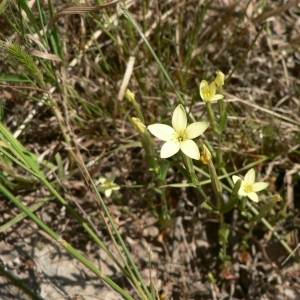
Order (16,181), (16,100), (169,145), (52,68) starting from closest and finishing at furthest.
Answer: (169,145), (52,68), (16,181), (16,100)

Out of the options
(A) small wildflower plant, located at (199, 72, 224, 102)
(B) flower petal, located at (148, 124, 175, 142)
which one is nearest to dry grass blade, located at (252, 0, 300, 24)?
(A) small wildflower plant, located at (199, 72, 224, 102)

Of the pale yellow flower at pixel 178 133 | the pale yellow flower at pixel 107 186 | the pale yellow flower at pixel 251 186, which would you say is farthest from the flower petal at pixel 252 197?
the pale yellow flower at pixel 107 186

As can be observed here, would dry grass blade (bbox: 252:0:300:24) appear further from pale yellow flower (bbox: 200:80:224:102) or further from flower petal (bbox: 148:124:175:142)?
flower petal (bbox: 148:124:175:142)

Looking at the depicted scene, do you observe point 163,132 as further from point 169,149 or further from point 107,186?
point 107,186

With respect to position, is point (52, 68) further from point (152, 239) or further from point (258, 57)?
point (258, 57)

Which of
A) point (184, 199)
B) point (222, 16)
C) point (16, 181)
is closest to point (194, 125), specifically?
point (184, 199)
